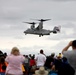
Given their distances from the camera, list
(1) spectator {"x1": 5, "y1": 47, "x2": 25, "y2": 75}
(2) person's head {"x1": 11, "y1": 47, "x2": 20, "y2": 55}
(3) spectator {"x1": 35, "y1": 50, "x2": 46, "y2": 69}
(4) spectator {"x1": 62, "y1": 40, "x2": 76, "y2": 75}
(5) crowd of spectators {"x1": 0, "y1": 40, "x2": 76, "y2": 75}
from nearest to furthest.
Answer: (4) spectator {"x1": 62, "y1": 40, "x2": 76, "y2": 75}, (5) crowd of spectators {"x1": 0, "y1": 40, "x2": 76, "y2": 75}, (2) person's head {"x1": 11, "y1": 47, "x2": 20, "y2": 55}, (1) spectator {"x1": 5, "y1": 47, "x2": 25, "y2": 75}, (3) spectator {"x1": 35, "y1": 50, "x2": 46, "y2": 69}

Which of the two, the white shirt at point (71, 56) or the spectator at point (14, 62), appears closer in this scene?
the white shirt at point (71, 56)

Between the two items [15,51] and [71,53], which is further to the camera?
[15,51]

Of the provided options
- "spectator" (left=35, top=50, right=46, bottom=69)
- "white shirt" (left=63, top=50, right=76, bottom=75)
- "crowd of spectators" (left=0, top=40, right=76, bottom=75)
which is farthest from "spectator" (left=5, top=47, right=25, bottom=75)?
"spectator" (left=35, top=50, right=46, bottom=69)

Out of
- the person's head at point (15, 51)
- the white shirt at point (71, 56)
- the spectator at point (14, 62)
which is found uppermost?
the white shirt at point (71, 56)

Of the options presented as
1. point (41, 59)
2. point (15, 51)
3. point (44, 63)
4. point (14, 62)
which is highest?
point (15, 51)

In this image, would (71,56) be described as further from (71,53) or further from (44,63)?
(44,63)

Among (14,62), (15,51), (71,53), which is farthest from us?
(14,62)

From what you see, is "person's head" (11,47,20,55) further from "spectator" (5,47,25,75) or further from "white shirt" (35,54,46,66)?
"white shirt" (35,54,46,66)

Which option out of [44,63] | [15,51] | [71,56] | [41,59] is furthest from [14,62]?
[44,63]

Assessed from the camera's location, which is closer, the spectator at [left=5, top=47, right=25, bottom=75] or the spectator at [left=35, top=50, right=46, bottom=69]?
the spectator at [left=5, top=47, right=25, bottom=75]

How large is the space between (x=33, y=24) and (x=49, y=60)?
344 ft

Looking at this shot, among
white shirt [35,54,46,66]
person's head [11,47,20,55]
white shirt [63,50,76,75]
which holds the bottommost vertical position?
white shirt [35,54,46,66]

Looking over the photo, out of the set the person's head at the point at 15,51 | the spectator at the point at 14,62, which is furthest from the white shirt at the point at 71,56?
the spectator at the point at 14,62

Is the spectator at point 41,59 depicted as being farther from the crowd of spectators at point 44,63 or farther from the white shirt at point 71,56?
the white shirt at point 71,56
